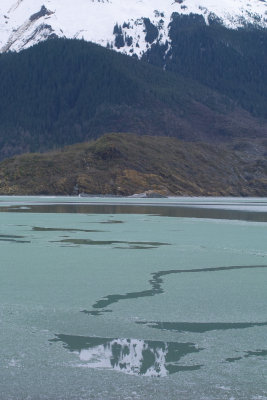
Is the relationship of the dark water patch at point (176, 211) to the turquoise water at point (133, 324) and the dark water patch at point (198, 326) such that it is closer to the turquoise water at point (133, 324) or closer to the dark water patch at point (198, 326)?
the turquoise water at point (133, 324)

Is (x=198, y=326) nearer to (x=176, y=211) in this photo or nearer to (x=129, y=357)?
(x=129, y=357)

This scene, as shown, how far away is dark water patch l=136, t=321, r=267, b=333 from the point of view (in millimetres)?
11398

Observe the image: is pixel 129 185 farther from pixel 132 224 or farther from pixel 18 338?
pixel 18 338

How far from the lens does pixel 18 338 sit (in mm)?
10750

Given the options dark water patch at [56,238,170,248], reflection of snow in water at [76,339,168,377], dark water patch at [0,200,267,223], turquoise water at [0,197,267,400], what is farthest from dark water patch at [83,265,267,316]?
dark water patch at [0,200,267,223]

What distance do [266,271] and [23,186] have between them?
111 m

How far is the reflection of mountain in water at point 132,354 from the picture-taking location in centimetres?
943

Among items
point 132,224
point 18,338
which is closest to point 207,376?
point 18,338

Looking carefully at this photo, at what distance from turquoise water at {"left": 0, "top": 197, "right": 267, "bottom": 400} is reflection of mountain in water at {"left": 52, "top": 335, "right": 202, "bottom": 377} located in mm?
17

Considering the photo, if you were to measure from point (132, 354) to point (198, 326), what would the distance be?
1993mm

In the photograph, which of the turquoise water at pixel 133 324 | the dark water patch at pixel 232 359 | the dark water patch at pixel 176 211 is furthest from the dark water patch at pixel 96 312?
the dark water patch at pixel 176 211

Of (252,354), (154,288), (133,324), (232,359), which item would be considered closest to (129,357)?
(232,359)

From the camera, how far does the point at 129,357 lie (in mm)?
9906

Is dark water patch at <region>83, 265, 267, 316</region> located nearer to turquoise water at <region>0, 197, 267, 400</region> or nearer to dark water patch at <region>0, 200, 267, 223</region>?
turquoise water at <region>0, 197, 267, 400</region>
